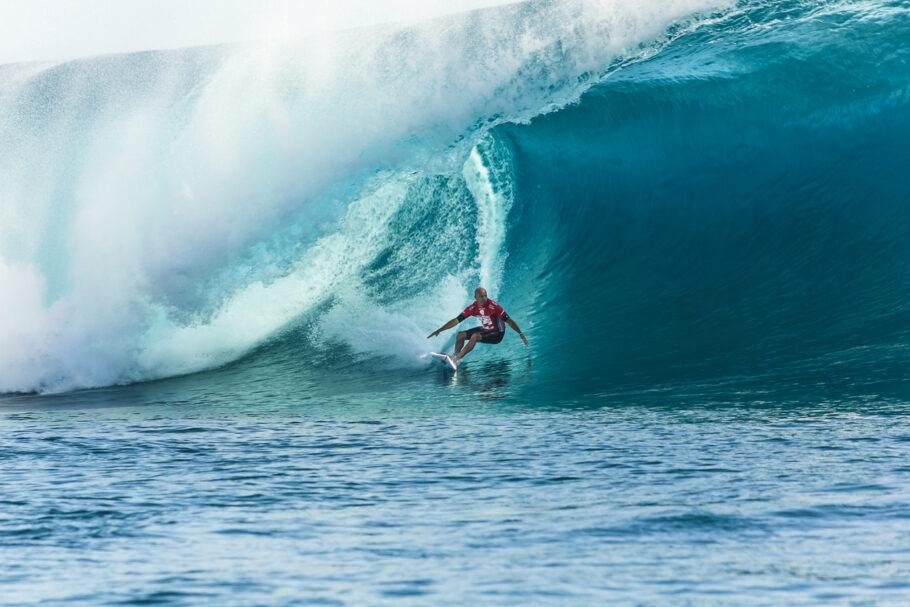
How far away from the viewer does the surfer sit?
9.59 metres

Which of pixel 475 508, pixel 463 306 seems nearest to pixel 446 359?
pixel 463 306

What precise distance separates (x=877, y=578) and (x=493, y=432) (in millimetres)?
3269

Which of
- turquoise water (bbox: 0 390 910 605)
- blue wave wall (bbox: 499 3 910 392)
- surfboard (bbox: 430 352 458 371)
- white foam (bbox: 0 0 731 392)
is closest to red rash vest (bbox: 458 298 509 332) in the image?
surfboard (bbox: 430 352 458 371)

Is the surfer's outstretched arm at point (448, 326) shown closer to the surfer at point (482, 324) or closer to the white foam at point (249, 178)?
the surfer at point (482, 324)

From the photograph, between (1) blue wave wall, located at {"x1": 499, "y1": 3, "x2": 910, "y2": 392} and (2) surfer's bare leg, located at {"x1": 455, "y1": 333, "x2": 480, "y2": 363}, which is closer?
(1) blue wave wall, located at {"x1": 499, "y1": 3, "x2": 910, "y2": 392}

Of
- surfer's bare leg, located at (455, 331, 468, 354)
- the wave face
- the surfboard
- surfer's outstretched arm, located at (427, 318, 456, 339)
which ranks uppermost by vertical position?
the wave face

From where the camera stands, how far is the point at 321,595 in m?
3.37

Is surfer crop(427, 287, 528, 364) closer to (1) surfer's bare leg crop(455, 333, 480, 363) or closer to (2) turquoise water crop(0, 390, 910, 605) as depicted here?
(1) surfer's bare leg crop(455, 333, 480, 363)

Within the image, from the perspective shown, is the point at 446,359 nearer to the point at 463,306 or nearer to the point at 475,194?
the point at 463,306

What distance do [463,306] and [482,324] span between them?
118cm

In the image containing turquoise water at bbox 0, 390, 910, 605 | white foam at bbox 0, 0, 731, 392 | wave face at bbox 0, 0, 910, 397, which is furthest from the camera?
white foam at bbox 0, 0, 731, 392

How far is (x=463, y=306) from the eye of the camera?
35.7ft

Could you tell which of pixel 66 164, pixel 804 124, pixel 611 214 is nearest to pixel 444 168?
pixel 611 214

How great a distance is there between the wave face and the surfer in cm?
34
